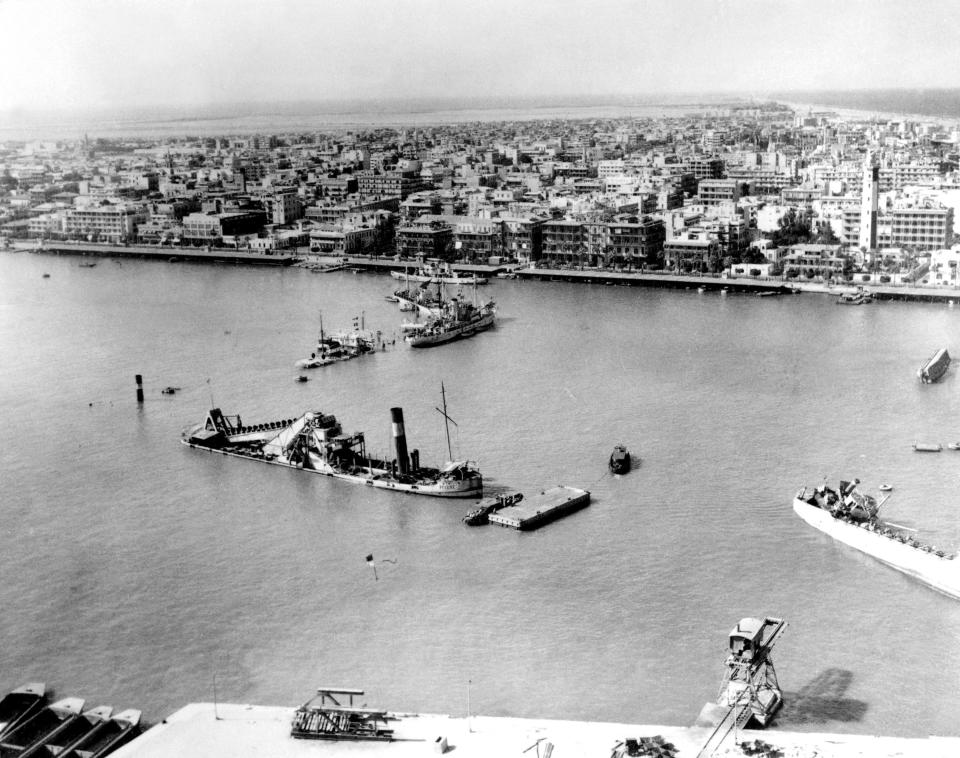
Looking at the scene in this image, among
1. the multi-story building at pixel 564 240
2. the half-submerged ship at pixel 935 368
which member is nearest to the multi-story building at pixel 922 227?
the multi-story building at pixel 564 240

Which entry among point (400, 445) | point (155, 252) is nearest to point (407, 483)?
point (400, 445)

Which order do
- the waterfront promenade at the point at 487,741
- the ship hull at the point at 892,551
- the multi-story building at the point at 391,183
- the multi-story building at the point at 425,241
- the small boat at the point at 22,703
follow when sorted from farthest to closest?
1. the multi-story building at the point at 391,183
2. the multi-story building at the point at 425,241
3. the ship hull at the point at 892,551
4. the small boat at the point at 22,703
5. the waterfront promenade at the point at 487,741

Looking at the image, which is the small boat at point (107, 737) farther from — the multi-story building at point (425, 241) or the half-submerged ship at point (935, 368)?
A: the multi-story building at point (425, 241)

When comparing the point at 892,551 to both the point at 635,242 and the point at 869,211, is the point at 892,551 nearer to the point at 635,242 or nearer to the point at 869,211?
the point at 869,211

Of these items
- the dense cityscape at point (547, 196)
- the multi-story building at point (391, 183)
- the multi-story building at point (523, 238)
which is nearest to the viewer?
the dense cityscape at point (547, 196)

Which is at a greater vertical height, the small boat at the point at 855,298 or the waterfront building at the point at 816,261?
the waterfront building at the point at 816,261

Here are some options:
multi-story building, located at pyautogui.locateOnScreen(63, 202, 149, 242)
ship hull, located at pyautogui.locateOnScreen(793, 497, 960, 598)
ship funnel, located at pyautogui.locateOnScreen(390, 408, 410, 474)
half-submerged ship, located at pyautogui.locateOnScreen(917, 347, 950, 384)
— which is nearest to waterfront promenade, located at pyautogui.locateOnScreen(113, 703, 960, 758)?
ship hull, located at pyautogui.locateOnScreen(793, 497, 960, 598)

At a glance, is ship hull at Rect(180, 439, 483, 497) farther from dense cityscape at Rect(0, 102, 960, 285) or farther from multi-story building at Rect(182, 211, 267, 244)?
multi-story building at Rect(182, 211, 267, 244)
